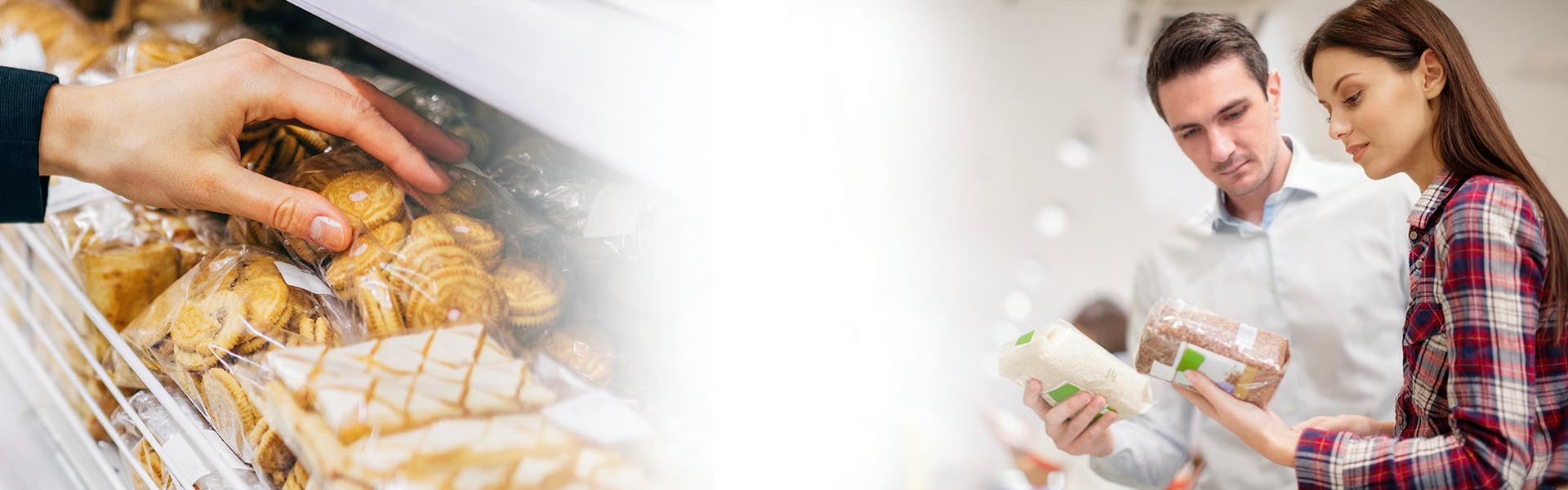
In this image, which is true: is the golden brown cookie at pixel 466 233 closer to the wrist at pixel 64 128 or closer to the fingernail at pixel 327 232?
the fingernail at pixel 327 232

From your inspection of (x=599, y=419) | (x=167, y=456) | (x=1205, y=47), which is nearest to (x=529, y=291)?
(x=599, y=419)

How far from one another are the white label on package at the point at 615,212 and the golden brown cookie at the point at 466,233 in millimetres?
105

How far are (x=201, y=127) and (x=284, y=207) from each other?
0.57 feet

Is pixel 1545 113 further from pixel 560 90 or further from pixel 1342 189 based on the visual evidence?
pixel 560 90

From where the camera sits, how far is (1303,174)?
47.3 inches

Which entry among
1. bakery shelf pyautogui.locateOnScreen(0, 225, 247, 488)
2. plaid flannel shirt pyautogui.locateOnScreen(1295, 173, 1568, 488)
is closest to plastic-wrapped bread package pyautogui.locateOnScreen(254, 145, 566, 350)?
bakery shelf pyautogui.locateOnScreen(0, 225, 247, 488)

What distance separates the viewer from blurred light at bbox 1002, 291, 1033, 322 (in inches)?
65.2

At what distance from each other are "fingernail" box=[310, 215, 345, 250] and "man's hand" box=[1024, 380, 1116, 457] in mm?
833

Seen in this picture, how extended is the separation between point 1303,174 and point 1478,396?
50 centimetres

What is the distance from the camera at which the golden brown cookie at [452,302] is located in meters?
0.88

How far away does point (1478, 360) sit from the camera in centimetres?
78

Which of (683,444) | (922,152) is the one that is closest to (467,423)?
(683,444)

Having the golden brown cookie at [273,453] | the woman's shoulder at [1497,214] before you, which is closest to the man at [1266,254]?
the woman's shoulder at [1497,214]

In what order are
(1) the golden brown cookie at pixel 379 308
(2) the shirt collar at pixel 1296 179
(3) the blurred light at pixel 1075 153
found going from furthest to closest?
(3) the blurred light at pixel 1075 153
(2) the shirt collar at pixel 1296 179
(1) the golden brown cookie at pixel 379 308
